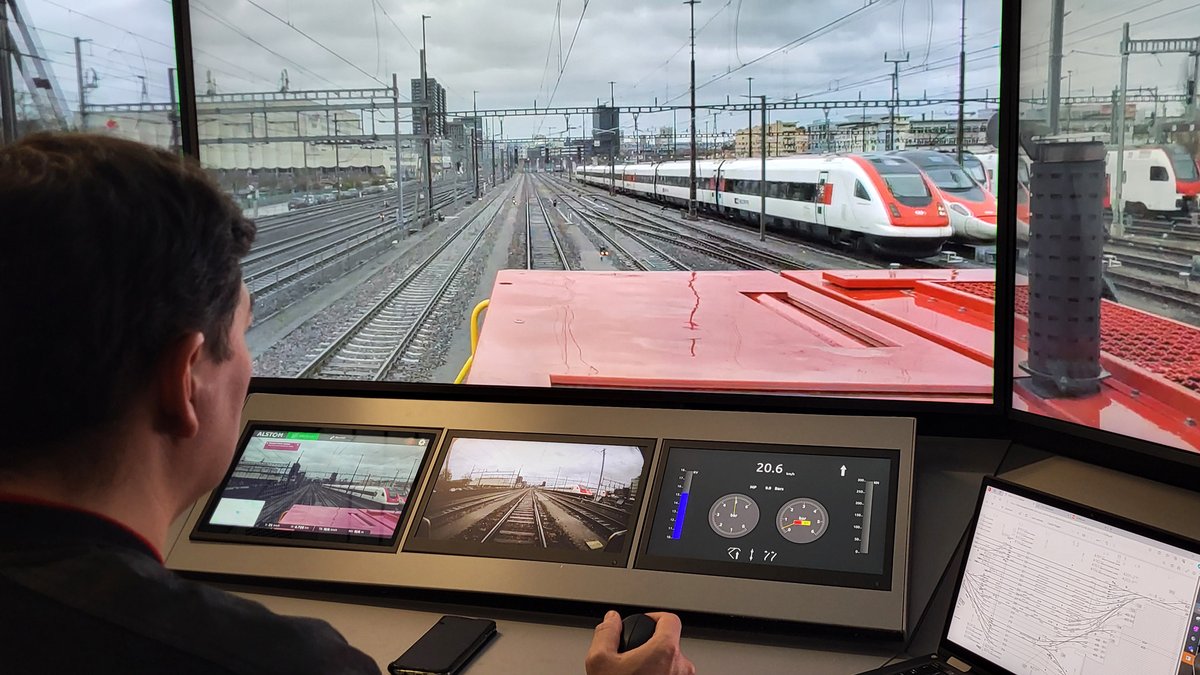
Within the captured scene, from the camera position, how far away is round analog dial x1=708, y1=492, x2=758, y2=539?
1.85 m

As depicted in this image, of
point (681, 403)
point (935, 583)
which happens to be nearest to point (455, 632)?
point (681, 403)

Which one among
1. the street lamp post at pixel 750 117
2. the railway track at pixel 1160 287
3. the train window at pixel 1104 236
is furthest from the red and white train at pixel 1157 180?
Result: the street lamp post at pixel 750 117

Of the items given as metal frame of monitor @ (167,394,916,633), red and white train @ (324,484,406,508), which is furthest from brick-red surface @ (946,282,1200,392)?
red and white train @ (324,484,406,508)

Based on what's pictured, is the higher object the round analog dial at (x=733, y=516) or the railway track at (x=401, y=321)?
the railway track at (x=401, y=321)

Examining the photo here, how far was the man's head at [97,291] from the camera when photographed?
633mm

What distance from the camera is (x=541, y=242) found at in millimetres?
2691

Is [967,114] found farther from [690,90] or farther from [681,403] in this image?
[681,403]

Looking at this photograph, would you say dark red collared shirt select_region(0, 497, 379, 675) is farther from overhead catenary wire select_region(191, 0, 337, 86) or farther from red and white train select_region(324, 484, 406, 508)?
overhead catenary wire select_region(191, 0, 337, 86)

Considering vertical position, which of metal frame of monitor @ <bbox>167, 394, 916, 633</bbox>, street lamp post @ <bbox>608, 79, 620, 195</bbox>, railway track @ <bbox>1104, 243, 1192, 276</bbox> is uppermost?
street lamp post @ <bbox>608, 79, 620, 195</bbox>

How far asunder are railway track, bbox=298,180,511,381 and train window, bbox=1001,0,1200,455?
1558mm

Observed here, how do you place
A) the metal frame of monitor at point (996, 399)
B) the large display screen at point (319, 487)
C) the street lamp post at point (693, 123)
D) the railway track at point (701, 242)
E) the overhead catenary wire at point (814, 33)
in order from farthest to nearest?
the railway track at point (701, 242) < the street lamp post at point (693, 123) < the overhead catenary wire at point (814, 33) < the large display screen at point (319, 487) < the metal frame of monitor at point (996, 399)

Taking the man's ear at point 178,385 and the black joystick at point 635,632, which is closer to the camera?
the man's ear at point 178,385

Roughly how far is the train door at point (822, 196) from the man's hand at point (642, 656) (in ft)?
4.84

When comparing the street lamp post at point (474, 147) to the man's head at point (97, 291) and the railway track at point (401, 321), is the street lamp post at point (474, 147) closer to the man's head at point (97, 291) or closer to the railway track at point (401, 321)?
the railway track at point (401, 321)
